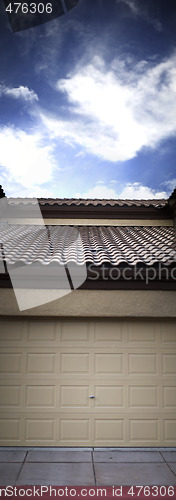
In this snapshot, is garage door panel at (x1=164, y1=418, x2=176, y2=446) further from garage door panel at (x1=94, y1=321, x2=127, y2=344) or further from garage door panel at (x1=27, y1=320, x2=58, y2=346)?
garage door panel at (x1=27, y1=320, x2=58, y2=346)

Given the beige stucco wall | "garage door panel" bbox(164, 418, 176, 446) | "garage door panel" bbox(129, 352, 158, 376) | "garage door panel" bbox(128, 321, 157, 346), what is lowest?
"garage door panel" bbox(164, 418, 176, 446)

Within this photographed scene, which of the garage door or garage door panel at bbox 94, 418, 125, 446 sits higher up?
the garage door

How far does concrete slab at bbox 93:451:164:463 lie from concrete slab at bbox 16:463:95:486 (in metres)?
0.38

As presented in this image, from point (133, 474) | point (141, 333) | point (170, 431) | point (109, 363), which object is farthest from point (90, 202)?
point (133, 474)

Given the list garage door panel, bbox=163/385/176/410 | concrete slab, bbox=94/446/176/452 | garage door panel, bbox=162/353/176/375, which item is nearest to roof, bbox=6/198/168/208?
garage door panel, bbox=162/353/176/375

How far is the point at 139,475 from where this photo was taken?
Result: 15.9 feet

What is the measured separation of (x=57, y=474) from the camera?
4.85m

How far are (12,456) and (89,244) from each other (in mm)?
4259

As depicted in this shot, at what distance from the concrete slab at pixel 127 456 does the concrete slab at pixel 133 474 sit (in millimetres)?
166

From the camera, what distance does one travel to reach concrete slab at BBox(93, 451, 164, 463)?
5410 millimetres

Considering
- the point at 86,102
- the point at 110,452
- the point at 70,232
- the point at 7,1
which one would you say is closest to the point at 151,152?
the point at 86,102

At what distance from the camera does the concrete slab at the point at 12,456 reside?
534 centimetres

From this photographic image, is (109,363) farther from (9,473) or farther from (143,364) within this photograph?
(9,473)
